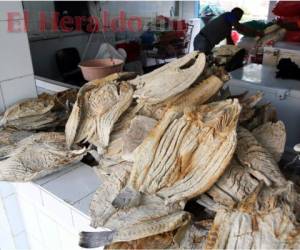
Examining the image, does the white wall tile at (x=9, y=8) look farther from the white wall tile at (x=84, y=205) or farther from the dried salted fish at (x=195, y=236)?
the dried salted fish at (x=195, y=236)

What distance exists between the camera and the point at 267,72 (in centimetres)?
207

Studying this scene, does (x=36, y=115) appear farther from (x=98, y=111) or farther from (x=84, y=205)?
(x=84, y=205)

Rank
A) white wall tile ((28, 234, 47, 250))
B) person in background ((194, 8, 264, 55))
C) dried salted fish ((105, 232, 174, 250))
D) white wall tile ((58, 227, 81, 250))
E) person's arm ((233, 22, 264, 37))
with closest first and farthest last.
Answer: dried salted fish ((105, 232, 174, 250))
white wall tile ((58, 227, 81, 250))
white wall tile ((28, 234, 47, 250))
person in background ((194, 8, 264, 55))
person's arm ((233, 22, 264, 37))

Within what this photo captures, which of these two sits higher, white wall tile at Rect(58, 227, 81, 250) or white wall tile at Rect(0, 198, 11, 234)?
white wall tile at Rect(58, 227, 81, 250)

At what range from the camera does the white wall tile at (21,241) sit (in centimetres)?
120

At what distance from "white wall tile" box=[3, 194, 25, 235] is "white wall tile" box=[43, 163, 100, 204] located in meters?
0.37

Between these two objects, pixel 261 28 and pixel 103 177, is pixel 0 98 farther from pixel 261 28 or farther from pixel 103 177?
pixel 261 28

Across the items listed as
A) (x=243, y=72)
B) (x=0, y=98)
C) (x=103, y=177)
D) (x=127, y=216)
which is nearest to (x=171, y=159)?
(x=127, y=216)

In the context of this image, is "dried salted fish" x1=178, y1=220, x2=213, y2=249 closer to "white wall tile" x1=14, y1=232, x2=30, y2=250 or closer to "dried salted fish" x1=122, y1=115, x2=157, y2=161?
"dried salted fish" x1=122, y1=115, x2=157, y2=161

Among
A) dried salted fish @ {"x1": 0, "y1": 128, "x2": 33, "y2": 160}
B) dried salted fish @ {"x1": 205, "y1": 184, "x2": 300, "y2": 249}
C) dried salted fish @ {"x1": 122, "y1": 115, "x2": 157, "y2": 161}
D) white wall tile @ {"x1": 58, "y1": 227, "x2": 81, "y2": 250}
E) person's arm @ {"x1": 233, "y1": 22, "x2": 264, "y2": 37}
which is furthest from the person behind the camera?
person's arm @ {"x1": 233, "y1": 22, "x2": 264, "y2": 37}

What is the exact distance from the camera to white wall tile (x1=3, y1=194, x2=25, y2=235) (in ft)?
3.69

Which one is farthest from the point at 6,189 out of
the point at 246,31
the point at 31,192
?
the point at 246,31

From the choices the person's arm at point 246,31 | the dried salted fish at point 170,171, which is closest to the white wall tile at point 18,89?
the dried salted fish at point 170,171

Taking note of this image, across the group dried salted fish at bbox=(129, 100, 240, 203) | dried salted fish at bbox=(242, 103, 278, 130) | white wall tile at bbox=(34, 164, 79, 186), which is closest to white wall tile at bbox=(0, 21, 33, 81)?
white wall tile at bbox=(34, 164, 79, 186)
